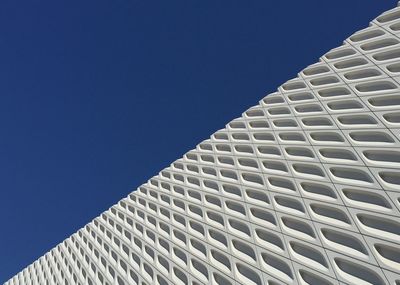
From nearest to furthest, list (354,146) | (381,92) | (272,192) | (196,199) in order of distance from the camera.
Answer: (354,146) → (381,92) → (272,192) → (196,199)

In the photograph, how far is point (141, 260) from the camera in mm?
28234

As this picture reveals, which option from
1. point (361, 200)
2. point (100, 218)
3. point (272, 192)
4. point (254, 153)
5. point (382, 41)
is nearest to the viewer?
point (361, 200)

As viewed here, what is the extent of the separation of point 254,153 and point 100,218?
26.2 metres

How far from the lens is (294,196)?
64.6 ft

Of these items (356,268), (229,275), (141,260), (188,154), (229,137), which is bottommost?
(356,268)

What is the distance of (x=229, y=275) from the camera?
64.0 feet

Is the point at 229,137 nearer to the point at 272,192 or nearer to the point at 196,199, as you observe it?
the point at 196,199

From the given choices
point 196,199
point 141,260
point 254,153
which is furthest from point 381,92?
point 141,260

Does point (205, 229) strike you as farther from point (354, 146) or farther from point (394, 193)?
point (394, 193)

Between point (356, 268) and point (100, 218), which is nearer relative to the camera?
point (356, 268)

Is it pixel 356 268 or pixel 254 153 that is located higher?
pixel 254 153

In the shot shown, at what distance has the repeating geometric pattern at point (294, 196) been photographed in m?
15.4

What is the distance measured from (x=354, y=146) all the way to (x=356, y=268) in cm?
704

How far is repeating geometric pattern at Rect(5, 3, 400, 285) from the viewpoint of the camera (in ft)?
50.5
